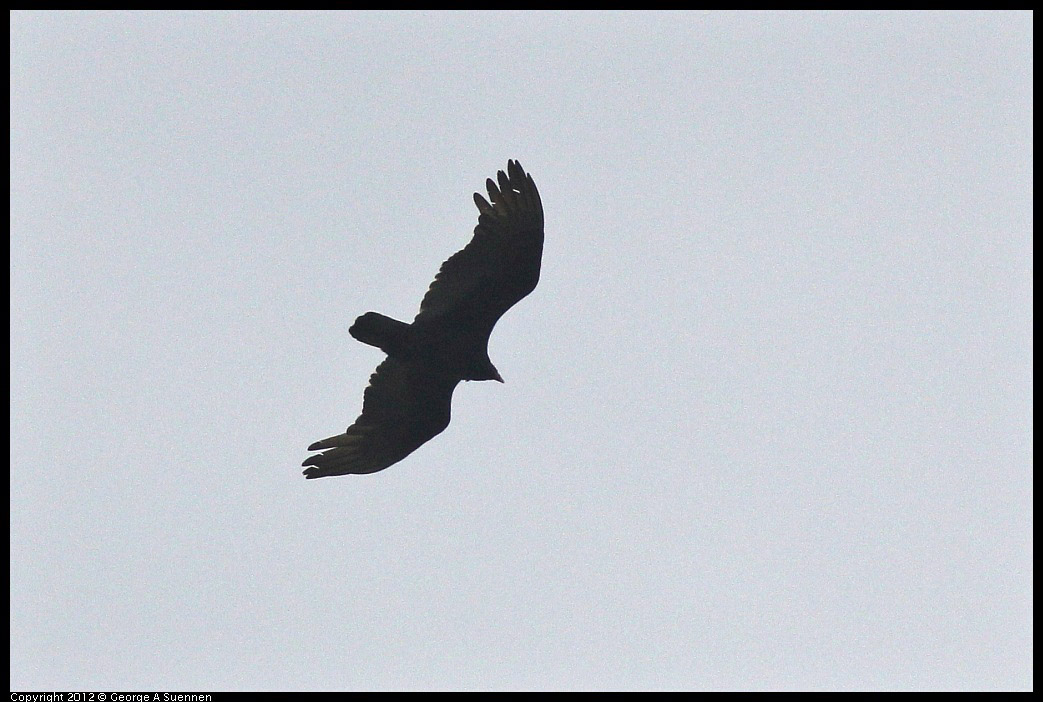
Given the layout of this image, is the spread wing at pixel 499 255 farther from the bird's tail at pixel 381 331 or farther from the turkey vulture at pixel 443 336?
the bird's tail at pixel 381 331

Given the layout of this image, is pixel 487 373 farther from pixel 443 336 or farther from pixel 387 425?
pixel 387 425

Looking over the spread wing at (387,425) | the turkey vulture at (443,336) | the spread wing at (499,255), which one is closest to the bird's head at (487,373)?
the turkey vulture at (443,336)

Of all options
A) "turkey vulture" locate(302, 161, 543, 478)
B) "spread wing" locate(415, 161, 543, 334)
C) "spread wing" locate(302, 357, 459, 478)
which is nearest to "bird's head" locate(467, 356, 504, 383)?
"turkey vulture" locate(302, 161, 543, 478)

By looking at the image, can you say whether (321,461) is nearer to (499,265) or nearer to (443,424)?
(443,424)

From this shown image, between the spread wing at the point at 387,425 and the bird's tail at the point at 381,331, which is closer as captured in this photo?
the bird's tail at the point at 381,331

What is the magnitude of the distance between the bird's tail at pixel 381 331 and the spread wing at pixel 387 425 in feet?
2.13

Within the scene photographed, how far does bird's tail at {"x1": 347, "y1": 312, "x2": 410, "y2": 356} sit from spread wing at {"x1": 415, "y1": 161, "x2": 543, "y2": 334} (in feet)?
1.59

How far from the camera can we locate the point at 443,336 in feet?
47.6

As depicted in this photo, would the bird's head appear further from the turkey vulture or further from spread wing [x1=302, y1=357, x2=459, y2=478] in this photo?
spread wing [x1=302, y1=357, x2=459, y2=478]

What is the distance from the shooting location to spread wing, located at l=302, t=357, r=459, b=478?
1499 centimetres

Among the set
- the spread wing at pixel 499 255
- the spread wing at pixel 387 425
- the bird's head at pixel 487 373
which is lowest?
the spread wing at pixel 387 425

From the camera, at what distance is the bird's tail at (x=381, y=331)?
14062 mm
